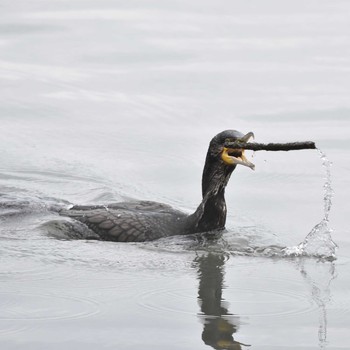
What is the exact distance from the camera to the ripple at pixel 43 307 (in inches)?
372

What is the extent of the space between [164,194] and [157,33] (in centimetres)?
683

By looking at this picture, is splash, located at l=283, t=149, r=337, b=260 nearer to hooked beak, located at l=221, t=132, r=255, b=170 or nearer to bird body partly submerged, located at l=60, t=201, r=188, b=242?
hooked beak, located at l=221, t=132, r=255, b=170

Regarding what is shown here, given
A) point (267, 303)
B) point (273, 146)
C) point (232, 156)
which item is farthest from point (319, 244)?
point (267, 303)

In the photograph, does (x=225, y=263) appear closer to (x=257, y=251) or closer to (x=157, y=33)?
(x=257, y=251)

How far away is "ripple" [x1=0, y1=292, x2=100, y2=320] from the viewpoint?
945 centimetres

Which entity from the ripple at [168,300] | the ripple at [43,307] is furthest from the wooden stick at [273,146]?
the ripple at [43,307]

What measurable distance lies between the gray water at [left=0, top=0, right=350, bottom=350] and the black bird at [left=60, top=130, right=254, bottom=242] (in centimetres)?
25

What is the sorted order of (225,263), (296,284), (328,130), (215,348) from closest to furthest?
1. (215,348)
2. (296,284)
3. (225,263)
4. (328,130)

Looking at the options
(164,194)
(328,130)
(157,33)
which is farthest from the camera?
(157,33)

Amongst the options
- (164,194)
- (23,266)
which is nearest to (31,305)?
(23,266)

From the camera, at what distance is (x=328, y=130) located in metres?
16.2

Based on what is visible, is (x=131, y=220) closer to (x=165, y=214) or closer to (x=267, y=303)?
(x=165, y=214)

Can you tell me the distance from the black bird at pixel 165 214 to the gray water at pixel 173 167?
246 mm

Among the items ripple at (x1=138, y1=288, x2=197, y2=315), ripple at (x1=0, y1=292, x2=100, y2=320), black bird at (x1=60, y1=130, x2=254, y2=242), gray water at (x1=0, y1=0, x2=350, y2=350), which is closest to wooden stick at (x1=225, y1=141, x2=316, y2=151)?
black bird at (x1=60, y1=130, x2=254, y2=242)
